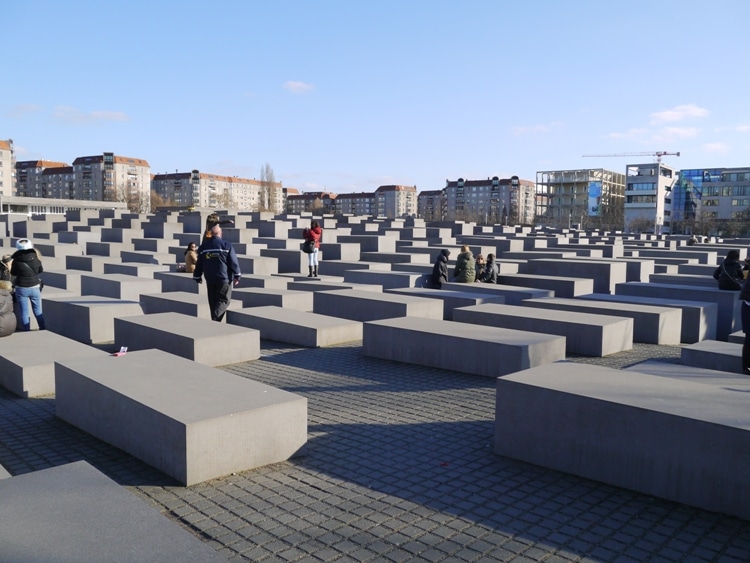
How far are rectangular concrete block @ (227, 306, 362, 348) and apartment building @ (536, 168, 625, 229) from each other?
93.5 meters

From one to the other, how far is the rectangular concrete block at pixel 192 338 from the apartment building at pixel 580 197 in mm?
95186

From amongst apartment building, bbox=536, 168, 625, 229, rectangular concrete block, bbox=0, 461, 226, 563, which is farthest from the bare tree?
rectangular concrete block, bbox=0, 461, 226, 563

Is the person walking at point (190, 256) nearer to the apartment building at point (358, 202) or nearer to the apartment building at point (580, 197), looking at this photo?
the apartment building at point (580, 197)

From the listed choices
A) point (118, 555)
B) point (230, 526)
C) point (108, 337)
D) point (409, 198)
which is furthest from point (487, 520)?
point (409, 198)

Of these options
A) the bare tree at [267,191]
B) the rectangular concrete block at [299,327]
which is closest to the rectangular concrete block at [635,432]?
the rectangular concrete block at [299,327]

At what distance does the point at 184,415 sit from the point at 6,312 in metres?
A: 4.39

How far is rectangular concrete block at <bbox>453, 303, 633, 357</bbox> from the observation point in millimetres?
8867

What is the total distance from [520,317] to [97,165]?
452ft

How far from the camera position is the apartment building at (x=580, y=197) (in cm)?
10288

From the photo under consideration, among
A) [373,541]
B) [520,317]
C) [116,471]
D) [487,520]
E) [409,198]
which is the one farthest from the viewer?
[409,198]

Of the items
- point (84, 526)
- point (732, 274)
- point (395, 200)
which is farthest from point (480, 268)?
point (395, 200)

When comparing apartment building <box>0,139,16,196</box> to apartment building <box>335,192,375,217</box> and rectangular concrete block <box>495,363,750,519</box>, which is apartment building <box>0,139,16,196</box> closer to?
apartment building <box>335,192,375,217</box>

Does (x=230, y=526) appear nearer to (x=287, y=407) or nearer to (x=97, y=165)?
(x=287, y=407)

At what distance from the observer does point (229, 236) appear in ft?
78.9
